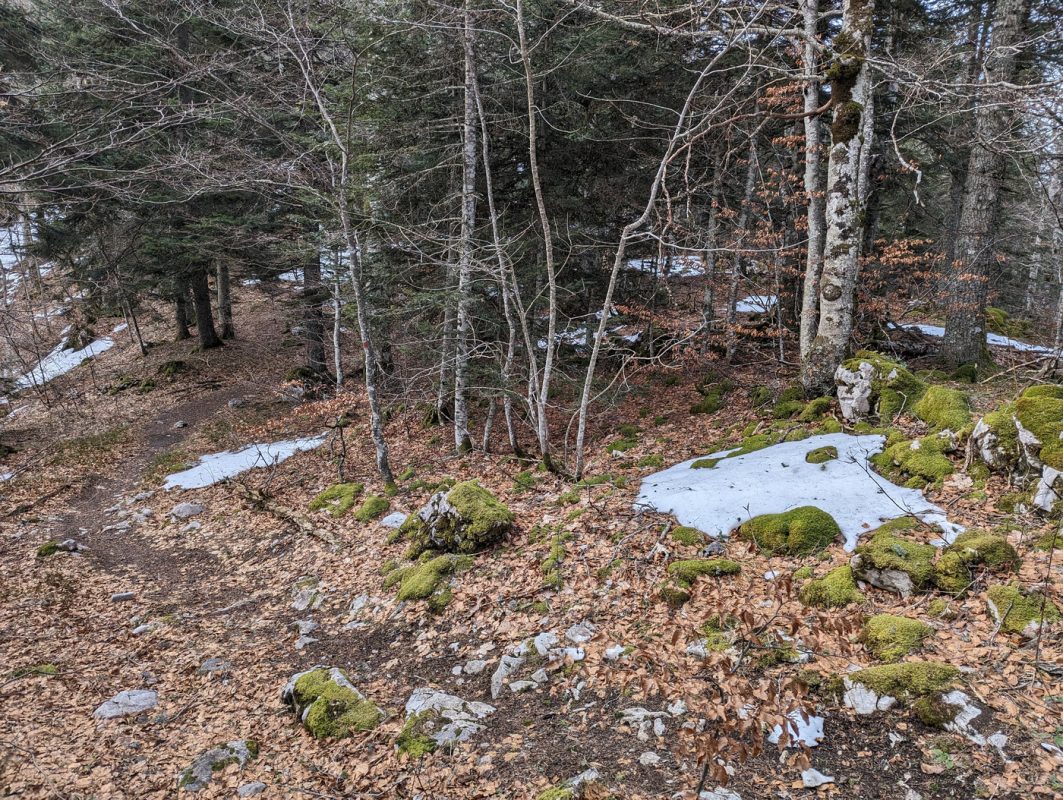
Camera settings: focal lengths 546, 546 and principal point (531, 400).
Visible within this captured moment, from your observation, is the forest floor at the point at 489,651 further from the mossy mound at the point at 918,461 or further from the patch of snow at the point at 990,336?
the patch of snow at the point at 990,336

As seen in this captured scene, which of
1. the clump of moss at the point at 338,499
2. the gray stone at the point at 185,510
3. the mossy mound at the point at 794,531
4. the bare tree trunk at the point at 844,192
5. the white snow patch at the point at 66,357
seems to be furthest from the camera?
the white snow patch at the point at 66,357

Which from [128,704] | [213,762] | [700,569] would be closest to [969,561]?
[700,569]

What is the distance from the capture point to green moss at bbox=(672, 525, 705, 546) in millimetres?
5988

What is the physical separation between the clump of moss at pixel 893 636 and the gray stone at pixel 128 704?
6599 mm

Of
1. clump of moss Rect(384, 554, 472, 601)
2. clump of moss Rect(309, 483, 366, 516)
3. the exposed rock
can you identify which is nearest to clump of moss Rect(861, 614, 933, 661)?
clump of moss Rect(384, 554, 472, 601)

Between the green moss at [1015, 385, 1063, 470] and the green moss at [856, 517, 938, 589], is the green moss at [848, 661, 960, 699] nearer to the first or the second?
the green moss at [856, 517, 938, 589]

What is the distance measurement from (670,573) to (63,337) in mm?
29841

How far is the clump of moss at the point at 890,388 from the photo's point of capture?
7.41 meters

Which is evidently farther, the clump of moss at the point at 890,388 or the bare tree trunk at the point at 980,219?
the bare tree trunk at the point at 980,219

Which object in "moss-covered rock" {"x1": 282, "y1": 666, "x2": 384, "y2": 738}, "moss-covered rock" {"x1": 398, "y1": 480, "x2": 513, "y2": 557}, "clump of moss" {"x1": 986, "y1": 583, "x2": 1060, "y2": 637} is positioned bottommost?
"moss-covered rock" {"x1": 282, "y1": 666, "x2": 384, "y2": 738}

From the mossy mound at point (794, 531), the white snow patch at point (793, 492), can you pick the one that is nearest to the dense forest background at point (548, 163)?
the white snow patch at point (793, 492)

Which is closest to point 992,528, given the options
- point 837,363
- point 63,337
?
point 837,363

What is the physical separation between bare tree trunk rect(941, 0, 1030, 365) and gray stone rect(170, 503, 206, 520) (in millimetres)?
15071

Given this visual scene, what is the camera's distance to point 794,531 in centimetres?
560
